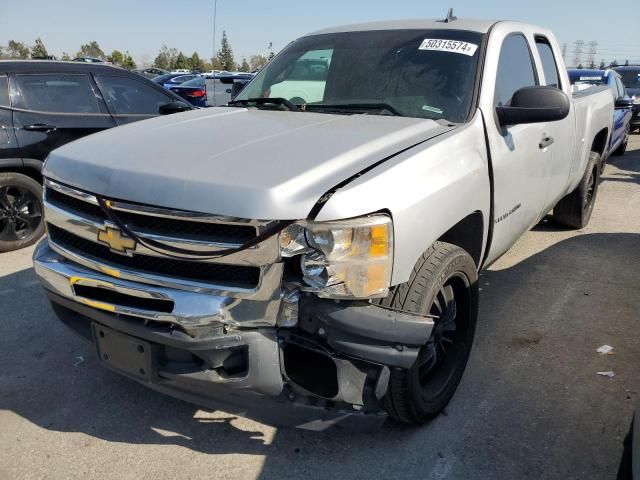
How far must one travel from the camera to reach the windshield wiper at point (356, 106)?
3135mm

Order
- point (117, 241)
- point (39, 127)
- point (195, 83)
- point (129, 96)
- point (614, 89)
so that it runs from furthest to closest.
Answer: point (195, 83), point (614, 89), point (129, 96), point (39, 127), point (117, 241)

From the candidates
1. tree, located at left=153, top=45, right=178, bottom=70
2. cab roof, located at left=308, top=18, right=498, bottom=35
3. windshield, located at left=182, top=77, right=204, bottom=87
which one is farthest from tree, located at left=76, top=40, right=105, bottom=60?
cab roof, located at left=308, top=18, right=498, bottom=35

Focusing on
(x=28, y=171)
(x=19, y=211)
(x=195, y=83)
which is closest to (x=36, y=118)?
(x=28, y=171)

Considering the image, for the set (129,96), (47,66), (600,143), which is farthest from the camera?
(129,96)

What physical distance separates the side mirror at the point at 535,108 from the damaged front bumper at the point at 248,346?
4.78ft

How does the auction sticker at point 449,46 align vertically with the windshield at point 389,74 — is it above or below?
above

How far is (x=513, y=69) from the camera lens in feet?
11.9

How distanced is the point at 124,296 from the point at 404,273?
1.17 m

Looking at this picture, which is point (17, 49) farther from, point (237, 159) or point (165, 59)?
point (237, 159)

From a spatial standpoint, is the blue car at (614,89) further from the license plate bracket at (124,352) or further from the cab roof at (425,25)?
the license plate bracket at (124,352)

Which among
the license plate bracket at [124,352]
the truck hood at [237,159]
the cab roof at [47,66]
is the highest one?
the cab roof at [47,66]

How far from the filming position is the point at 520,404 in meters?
2.96

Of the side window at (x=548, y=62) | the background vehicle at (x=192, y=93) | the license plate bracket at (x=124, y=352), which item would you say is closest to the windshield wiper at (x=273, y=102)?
the license plate bracket at (x=124, y=352)

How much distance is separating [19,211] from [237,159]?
13.7 ft
